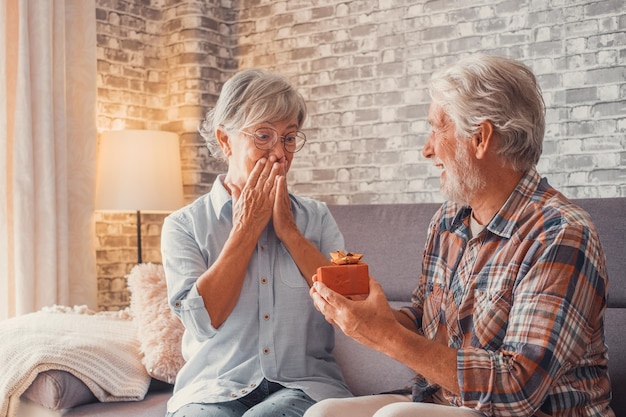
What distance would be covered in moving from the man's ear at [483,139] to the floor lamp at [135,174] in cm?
224

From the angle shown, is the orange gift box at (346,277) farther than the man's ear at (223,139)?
No

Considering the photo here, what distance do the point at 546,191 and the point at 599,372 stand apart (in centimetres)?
39

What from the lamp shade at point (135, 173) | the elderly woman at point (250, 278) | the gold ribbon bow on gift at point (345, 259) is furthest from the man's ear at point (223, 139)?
the lamp shade at point (135, 173)

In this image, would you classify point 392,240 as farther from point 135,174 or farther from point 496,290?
point 135,174

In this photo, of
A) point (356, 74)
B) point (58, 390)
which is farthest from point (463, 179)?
point (356, 74)

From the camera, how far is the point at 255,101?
200 cm

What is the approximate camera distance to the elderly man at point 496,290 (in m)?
1.50

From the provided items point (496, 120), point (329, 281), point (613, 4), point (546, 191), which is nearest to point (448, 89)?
point (496, 120)

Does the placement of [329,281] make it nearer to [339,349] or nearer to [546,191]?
[546,191]

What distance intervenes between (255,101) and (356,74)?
191 cm

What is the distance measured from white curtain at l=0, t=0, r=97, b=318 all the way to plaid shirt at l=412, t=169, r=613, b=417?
2.31 metres

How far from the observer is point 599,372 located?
1632 mm

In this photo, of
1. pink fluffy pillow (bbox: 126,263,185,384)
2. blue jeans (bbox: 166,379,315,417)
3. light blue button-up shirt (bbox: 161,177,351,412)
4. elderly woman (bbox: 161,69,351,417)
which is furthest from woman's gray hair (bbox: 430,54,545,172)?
pink fluffy pillow (bbox: 126,263,185,384)

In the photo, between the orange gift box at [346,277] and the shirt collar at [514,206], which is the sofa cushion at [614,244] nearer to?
the shirt collar at [514,206]
